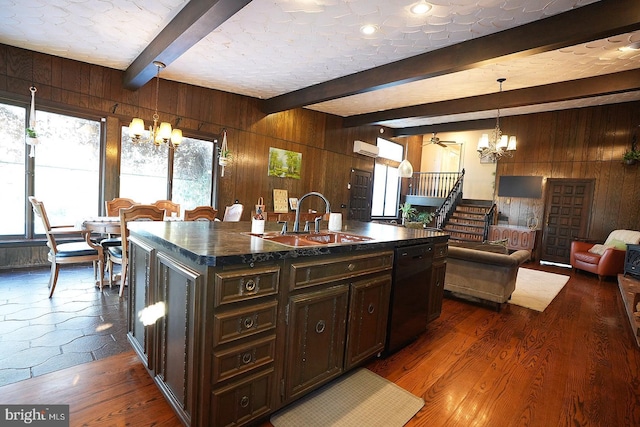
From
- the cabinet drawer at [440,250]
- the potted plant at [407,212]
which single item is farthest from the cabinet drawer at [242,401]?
the potted plant at [407,212]

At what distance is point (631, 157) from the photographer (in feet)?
21.1

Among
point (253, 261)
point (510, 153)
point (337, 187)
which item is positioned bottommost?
point (253, 261)

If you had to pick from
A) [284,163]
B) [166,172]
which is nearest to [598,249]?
[284,163]

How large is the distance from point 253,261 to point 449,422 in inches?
60.4

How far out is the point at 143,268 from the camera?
6.40 ft

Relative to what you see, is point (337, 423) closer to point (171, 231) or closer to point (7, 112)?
point (171, 231)

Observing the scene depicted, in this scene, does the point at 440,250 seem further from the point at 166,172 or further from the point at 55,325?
the point at 166,172

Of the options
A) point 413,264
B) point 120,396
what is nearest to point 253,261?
point 120,396

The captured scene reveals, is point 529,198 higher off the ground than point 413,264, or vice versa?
point 529,198

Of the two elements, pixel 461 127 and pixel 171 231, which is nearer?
pixel 171 231

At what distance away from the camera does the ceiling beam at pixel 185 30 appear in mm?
2617

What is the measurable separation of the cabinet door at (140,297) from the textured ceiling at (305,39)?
252cm

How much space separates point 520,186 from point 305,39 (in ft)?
23.4

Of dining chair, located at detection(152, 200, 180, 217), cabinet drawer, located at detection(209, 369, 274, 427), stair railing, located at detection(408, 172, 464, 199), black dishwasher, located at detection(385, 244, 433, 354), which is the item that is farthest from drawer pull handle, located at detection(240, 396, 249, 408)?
stair railing, located at detection(408, 172, 464, 199)
